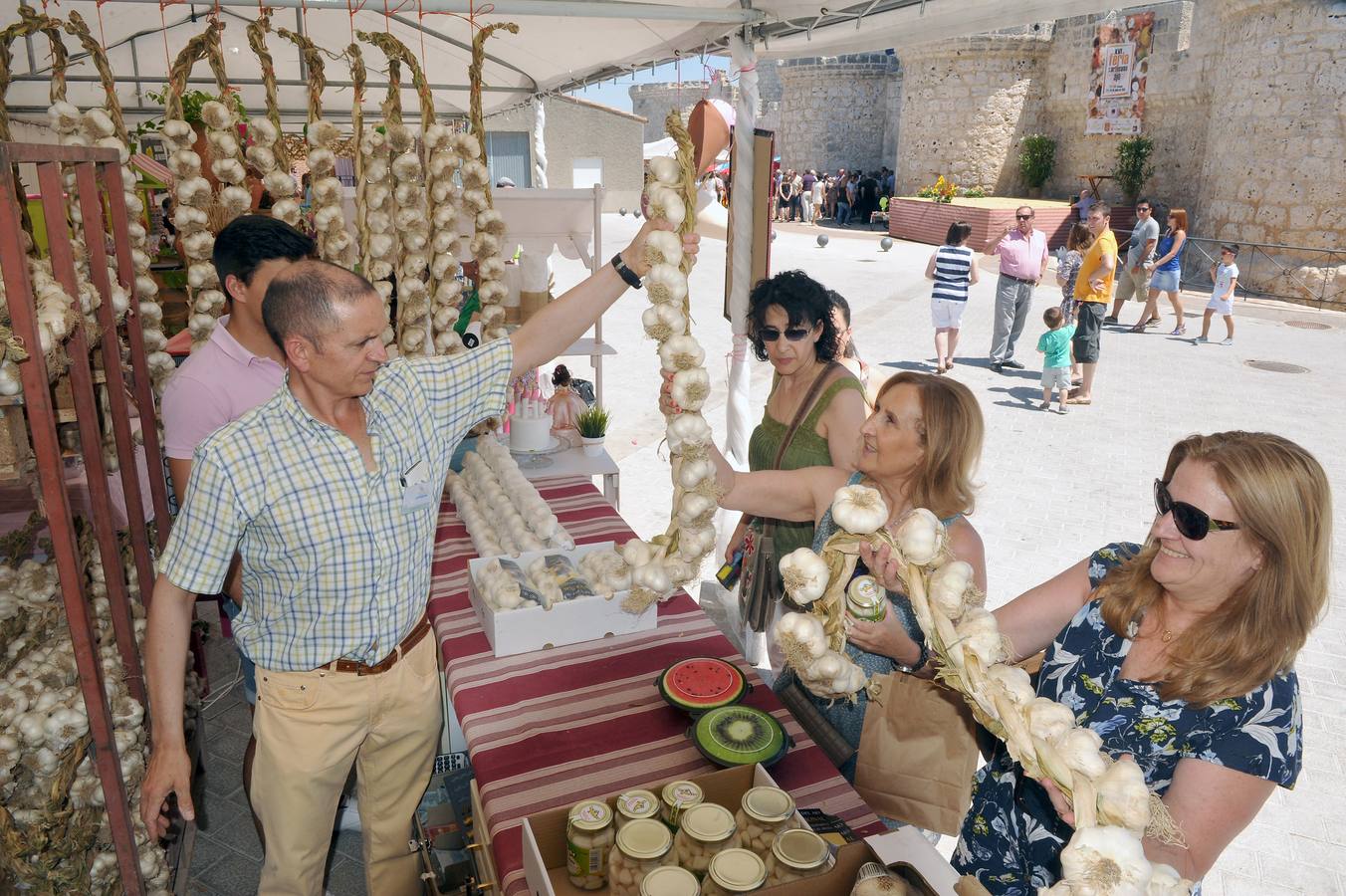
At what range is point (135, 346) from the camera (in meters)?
2.89

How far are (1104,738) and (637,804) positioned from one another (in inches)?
38.9

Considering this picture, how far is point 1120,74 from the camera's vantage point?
2300cm

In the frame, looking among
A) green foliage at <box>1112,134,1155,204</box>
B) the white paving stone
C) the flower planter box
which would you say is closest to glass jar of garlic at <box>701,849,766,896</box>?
the white paving stone

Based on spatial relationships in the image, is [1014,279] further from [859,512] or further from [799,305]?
[859,512]

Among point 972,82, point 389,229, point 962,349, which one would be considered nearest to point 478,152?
point 389,229

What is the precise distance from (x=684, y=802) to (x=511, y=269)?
13.0ft

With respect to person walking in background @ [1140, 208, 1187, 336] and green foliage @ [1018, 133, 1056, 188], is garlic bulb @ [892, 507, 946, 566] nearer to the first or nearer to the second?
person walking in background @ [1140, 208, 1187, 336]

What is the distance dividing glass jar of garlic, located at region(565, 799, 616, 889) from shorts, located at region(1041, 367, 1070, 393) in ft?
27.1

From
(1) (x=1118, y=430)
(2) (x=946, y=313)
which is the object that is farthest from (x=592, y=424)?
(2) (x=946, y=313)

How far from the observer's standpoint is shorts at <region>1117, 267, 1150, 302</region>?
13.0 meters

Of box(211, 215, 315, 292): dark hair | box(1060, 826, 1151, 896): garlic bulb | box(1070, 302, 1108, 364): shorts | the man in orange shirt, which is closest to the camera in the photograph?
box(1060, 826, 1151, 896): garlic bulb

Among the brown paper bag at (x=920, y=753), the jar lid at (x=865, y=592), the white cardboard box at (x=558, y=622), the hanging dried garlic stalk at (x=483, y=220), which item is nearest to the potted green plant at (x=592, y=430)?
the hanging dried garlic stalk at (x=483, y=220)

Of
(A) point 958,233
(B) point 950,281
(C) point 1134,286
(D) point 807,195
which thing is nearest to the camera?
(A) point 958,233

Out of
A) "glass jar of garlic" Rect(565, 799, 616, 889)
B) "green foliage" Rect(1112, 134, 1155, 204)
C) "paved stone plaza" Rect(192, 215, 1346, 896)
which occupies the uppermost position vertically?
"green foliage" Rect(1112, 134, 1155, 204)
